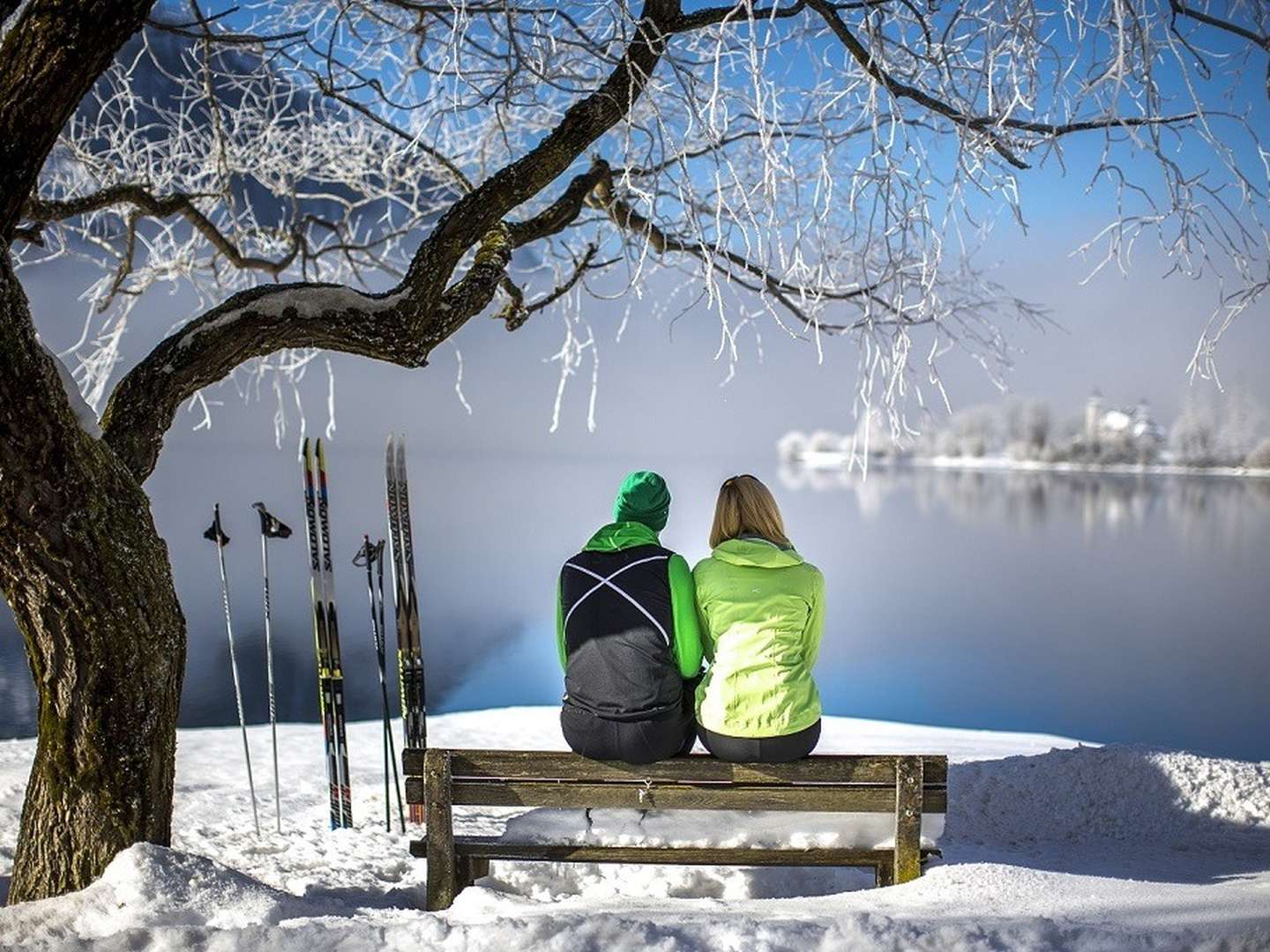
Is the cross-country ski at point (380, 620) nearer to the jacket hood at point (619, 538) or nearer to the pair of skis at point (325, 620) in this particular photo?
the pair of skis at point (325, 620)

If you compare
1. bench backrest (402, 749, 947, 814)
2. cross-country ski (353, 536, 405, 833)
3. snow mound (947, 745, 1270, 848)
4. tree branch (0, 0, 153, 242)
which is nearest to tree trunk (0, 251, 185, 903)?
tree branch (0, 0, 153, 242)

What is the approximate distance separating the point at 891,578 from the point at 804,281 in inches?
954

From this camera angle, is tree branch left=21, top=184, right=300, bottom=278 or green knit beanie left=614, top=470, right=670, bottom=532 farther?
tree branch left=21, top=184, right=300, bottom=278

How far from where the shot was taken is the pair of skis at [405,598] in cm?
416

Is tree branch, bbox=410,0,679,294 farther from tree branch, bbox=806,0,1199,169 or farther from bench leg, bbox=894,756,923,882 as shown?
bench leg, bbox=894,756,923,882

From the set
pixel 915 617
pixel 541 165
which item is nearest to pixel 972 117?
pixel 541 165

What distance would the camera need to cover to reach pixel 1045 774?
415 cm

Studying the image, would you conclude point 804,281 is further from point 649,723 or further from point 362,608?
point 362,608

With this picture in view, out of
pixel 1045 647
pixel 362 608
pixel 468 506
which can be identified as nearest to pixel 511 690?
pixel 362 608

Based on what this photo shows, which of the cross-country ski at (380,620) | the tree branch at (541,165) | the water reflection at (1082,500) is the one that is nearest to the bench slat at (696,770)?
the cross-country ski at (380,620)

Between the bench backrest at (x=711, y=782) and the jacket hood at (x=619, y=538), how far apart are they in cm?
53

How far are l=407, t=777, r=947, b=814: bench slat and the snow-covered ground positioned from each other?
0.54ft

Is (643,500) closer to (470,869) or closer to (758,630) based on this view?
(758,630)

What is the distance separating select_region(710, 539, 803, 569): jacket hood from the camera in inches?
111
